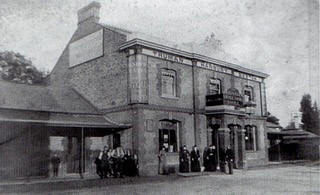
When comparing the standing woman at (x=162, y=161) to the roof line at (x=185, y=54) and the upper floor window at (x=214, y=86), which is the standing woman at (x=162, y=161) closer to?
the roof line at (x=185, y=54)

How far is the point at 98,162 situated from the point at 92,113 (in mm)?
3518

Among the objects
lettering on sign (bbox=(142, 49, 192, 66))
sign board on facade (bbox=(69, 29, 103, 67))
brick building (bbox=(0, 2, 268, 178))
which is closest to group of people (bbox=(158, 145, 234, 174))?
brick building (bbox=(0, 2, 268, 178))

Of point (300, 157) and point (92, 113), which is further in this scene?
point (300, 157)

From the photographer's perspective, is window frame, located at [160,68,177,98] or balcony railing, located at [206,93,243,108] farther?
balcony railing, located at [206,93,243,108]

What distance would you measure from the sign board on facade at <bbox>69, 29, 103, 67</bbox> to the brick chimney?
1.08m

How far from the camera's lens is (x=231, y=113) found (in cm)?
1934

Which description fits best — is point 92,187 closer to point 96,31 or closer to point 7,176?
point 7,176

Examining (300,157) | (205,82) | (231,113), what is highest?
(205,82)

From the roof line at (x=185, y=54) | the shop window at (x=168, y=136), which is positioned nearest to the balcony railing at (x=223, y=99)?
the roof line at (x=185, y=54)

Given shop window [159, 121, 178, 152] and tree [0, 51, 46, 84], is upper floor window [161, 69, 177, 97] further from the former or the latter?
tree [0, 51, 46, 84]

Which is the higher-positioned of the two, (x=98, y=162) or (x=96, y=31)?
(x=96, y=31)

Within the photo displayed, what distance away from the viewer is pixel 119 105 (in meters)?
17.5

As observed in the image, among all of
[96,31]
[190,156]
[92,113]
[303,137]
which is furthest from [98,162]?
[303,137]

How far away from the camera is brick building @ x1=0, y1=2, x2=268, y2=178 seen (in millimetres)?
15414
